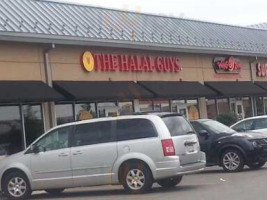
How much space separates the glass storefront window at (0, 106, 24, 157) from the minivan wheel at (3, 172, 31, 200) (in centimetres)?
527

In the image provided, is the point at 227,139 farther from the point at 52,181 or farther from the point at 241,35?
the point at 241,35

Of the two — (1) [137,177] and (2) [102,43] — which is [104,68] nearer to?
(2) [102,43]

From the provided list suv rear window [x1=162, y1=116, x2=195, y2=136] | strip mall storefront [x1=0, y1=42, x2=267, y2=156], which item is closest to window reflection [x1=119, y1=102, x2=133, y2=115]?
strip mall storefront [x1=0, y1=42, x2=267, y2=156]

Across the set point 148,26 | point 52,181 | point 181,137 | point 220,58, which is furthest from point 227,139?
point 220,58

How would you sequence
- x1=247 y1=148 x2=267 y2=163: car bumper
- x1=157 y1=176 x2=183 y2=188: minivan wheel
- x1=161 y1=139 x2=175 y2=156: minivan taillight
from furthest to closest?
1. x1=247 y1=148 x2=267 y2=163: car bumper
2. x1=157 y1=176 x2=183 y2=188: minivan wheel
3. x1=161 y1=139 x2=175 y2=156: minivan taillight

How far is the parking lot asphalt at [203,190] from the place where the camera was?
1173 centimetres

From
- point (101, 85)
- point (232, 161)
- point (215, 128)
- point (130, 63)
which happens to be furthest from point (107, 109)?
point (232, 161)

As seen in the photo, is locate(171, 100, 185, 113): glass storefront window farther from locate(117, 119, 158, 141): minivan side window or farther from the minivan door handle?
locate(117, 119, 158, 141): minivan side window

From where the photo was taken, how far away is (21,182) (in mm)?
13625

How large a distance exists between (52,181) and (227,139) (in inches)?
214

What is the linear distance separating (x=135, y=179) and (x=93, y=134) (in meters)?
1.43

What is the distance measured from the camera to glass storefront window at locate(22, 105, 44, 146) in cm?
1975

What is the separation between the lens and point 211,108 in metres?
29.9

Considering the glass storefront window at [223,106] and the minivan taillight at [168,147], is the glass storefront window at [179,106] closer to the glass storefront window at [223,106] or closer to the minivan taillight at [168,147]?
the glass storefront window at [223,106]
